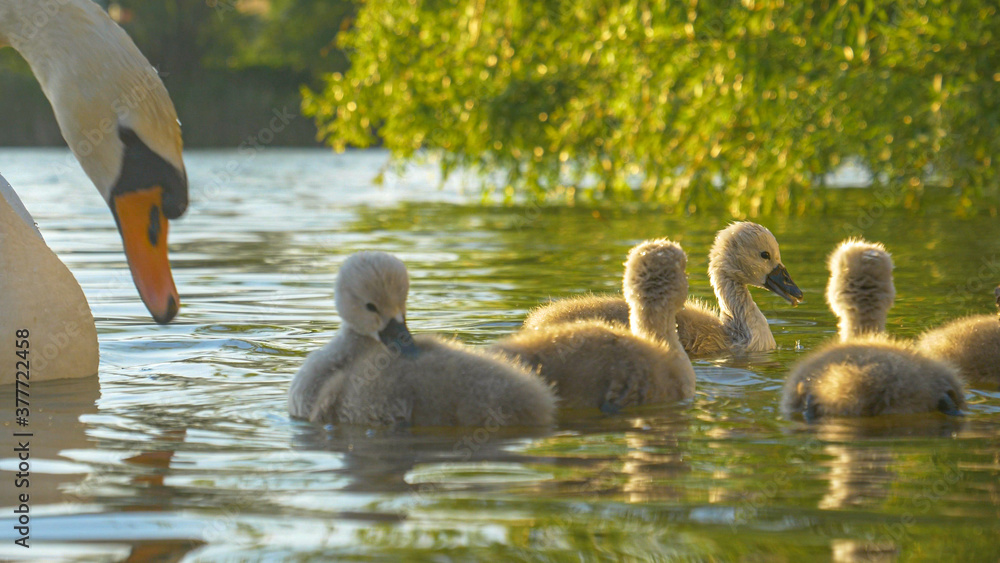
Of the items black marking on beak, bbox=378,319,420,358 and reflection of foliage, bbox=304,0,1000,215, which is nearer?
black marking on beak, bbox=378,319,420,358

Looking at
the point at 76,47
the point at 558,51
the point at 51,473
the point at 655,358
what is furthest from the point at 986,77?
the point at 51,473

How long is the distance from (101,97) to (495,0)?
38.7 ft

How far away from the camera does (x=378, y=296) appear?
5125 millimetres

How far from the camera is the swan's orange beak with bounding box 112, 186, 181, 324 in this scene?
530 cm

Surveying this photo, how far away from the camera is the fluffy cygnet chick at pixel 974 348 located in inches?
243

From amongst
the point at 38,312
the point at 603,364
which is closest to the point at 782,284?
the point at 603,364

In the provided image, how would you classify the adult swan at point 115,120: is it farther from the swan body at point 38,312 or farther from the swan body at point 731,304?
the swan body at point 731,304

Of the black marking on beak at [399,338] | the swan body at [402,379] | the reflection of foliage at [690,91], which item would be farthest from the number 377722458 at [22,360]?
the reflection of foliage at [690,91]

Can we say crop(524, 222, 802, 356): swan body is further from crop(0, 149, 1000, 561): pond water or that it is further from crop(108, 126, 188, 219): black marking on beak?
crop(108, 126, 188, 219): black marking on beak

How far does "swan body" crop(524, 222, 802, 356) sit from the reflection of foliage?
4.87m

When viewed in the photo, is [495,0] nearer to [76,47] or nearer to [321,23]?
[76,47]

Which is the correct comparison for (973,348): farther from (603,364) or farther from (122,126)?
(122,126)

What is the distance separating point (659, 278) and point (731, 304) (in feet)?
6.16

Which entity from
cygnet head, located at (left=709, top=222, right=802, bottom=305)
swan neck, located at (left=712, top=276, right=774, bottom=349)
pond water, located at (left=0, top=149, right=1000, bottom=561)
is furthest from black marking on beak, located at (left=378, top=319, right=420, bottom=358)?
cygnet head, located at (left=709, top=222, right=802, bottom=305)
